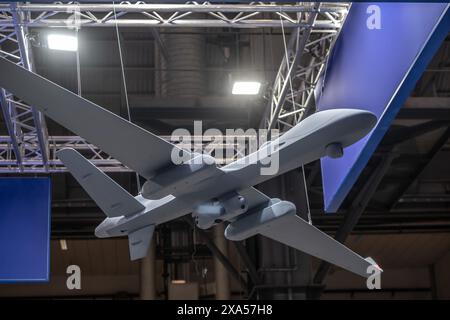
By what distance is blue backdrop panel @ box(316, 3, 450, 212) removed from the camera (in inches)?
333

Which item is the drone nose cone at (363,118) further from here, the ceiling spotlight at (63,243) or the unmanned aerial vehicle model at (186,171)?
the ceiling spotlight at (63,243)

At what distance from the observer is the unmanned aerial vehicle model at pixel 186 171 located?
25.6 feet

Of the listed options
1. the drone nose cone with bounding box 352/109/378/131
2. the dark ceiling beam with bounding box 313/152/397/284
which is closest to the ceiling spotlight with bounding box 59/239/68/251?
the dark ceiling beam with bounding box 313/152/397/284

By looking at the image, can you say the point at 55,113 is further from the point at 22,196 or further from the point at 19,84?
the point at 22,196

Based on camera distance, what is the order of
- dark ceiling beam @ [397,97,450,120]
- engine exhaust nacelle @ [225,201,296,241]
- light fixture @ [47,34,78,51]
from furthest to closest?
1. dark ceiling beam @ [397,97,450,120]
2. light fixture @ [47,34,78,51]
3. engine exhaust nacelle @ [225,201,296,241]

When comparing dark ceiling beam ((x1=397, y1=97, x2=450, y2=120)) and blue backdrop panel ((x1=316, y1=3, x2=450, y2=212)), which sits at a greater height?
dark ceiling beam ((x1=397, y1=97, x2=450, y2=120))

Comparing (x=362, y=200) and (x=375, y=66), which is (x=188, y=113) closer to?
(x=362, y=200)

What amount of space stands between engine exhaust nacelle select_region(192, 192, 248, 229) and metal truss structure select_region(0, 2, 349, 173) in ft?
12.6

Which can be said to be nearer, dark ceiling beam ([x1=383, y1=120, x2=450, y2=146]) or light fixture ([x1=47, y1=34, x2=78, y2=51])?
light fixture ([x1=47, y1=34, x2=78, y2=51])

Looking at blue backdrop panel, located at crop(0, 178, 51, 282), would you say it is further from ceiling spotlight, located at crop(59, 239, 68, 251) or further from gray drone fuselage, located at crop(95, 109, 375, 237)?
ceiling spotlight, located at crop(59, 239, 68, 251)

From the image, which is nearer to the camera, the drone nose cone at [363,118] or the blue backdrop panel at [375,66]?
the drone nose cone at [363,118]

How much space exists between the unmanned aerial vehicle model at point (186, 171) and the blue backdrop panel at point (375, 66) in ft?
4.29

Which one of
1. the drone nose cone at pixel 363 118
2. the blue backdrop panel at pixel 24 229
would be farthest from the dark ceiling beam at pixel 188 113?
the drone nose cone at pixel 363 118

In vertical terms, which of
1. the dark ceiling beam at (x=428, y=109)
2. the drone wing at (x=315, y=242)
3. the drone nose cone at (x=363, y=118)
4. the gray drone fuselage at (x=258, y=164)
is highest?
the dark ceiling beam at (x=428, y=109)
